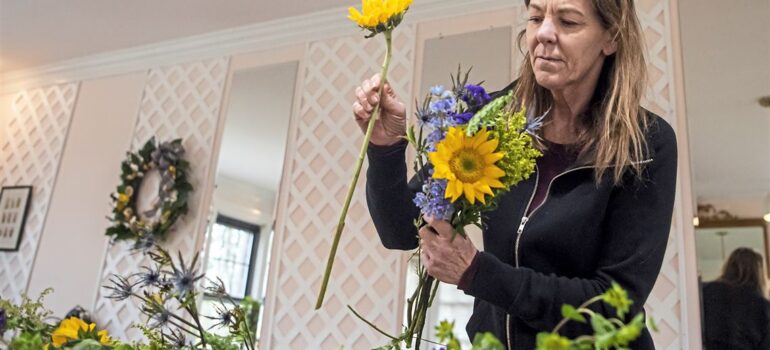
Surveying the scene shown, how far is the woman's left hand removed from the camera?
0.52 metres

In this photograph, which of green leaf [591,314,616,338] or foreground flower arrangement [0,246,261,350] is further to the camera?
foreground flower arrangement [0,246,261,350]

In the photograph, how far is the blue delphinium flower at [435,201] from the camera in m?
0.47

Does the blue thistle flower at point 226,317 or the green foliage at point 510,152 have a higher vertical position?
the green foliage at point 510,152

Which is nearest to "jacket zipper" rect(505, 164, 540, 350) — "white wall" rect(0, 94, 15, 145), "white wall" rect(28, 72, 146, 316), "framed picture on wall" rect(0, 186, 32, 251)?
"white wall" rect(28, 72, 146, 316)

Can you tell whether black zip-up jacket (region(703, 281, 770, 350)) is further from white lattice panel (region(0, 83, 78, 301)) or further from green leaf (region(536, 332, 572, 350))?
white lattice panel (region(0, 83, 78, 301))

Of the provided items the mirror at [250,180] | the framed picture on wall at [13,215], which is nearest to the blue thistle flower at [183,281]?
the mirror at [250,180]

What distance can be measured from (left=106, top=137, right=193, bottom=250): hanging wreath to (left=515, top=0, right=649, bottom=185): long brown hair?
2286mm

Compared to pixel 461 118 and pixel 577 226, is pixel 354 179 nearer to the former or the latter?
pixel 461 118

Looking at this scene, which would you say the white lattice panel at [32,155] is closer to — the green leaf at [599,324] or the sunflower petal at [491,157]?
the sunflower petal at [491,157]

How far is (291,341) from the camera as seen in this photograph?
7.95ft

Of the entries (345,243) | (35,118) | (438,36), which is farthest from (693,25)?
(35,118)

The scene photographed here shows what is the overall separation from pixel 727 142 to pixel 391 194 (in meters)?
1.68

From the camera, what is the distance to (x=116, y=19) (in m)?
2.97

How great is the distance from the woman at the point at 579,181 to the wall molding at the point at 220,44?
174 centimetres
